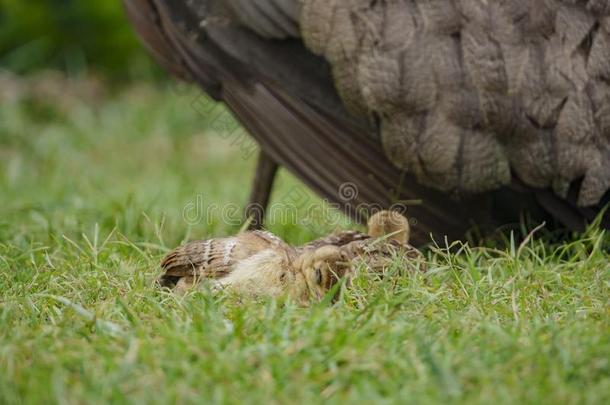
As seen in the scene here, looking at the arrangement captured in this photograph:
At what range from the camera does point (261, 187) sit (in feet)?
12.5

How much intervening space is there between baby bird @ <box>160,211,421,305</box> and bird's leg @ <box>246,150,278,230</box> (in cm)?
88

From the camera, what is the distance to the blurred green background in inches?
285

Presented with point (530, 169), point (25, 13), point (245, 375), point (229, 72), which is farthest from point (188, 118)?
point (245, 375)

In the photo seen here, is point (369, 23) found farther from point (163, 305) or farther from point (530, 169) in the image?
point (163, 305)

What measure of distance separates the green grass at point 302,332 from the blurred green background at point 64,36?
385 cm

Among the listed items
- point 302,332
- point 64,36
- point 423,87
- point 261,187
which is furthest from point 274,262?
point 64,36

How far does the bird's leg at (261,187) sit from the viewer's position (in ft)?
12.3

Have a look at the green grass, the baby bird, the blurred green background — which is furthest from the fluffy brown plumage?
the blurred green background

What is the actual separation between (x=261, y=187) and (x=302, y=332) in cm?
168

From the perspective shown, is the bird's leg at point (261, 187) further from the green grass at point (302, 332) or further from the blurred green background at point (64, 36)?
the blurred green background at point (64, 36)

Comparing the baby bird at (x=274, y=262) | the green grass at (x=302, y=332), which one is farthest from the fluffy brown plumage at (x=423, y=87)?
the baby bird at (x=274, y=262)

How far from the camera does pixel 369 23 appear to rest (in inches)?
116

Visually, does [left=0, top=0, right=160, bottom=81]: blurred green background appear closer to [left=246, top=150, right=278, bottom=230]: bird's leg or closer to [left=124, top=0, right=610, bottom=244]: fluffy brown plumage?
[left=246, top=150, right=278, bottom=230]: bird's leg

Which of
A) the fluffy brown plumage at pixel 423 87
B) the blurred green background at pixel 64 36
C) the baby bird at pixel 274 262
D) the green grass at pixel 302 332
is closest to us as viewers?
the green grass at pixel 302 332
